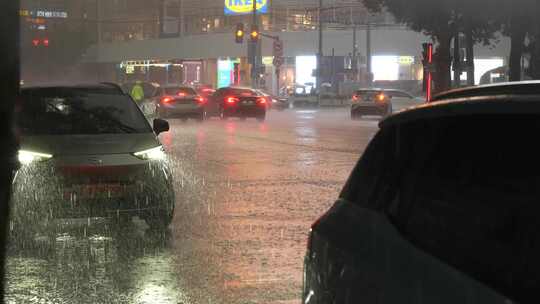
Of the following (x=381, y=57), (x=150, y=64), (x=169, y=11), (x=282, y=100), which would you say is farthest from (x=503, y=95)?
(x=169, y=11)

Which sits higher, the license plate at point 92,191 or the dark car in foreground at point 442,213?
the dark car in foreground at point 442,213

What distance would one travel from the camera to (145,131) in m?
9.64

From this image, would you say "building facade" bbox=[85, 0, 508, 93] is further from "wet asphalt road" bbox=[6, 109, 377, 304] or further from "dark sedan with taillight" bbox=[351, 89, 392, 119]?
"wet asphalt road" bbox=[6, 109, 377, 304]

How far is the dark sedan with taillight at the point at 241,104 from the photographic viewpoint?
38.0 metres

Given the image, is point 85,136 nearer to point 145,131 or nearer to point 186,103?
point 145,131

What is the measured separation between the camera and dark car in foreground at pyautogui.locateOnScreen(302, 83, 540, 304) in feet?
7.48

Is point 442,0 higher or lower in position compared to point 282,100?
higher

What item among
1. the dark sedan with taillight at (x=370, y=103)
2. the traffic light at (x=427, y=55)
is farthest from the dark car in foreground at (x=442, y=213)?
the dark sedan with taillight at (x=370, y=103)

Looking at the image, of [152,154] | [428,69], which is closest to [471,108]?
[152,154]

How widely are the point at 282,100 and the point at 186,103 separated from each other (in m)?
19.3

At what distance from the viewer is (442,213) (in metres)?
2.67

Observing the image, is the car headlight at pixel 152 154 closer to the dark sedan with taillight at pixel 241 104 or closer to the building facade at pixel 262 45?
the dark sedan with taillight at pixel 241 104

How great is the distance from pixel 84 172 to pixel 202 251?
1377mm

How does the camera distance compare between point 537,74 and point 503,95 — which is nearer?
point 503,95
